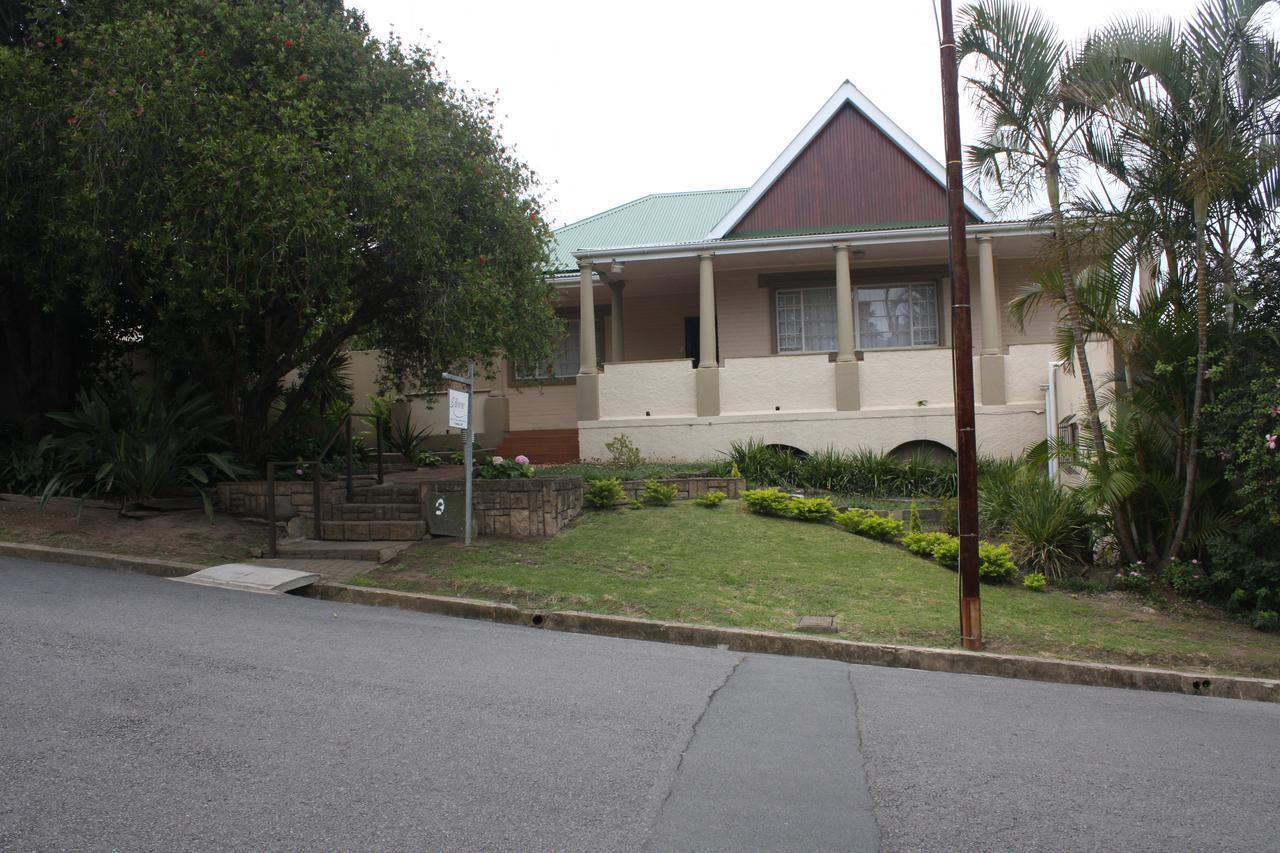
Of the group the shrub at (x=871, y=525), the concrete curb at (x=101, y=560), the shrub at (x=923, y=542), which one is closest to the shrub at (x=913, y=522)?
the shrub at (x=871, y=525)

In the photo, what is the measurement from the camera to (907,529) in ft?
44.5

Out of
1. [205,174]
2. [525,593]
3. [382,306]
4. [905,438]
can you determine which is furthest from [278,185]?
[905,438]

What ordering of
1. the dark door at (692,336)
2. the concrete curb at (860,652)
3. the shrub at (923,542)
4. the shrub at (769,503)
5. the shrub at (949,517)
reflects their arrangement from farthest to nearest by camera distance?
1. the dark door at (692,336)
2. the shrub at (769,503)
3. the shrub at (949,517)
4. the shrub at (923,542)
5. the concrete curb at (860,652)

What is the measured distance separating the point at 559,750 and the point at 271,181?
6.93 metres

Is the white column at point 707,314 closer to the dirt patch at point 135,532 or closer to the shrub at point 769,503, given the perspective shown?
the shrub at point 769,503

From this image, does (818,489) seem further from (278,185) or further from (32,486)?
(32,486)

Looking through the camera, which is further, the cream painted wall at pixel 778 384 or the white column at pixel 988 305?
the cream painted wall at pixel 778 384

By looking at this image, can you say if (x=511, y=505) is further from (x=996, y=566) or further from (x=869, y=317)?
(x=869, y=317)

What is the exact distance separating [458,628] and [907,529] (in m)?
7.10

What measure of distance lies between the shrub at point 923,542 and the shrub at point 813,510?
4.23 feet

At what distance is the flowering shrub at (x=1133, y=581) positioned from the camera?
11094 mm

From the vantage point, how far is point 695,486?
15.0 metres

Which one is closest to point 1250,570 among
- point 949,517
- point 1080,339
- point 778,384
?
point 1080,339

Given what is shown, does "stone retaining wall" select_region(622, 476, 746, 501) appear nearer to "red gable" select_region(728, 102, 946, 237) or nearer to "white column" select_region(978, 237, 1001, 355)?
"white column" select_region(978, 237, 1001, 355)
